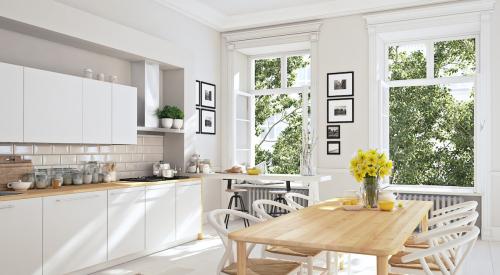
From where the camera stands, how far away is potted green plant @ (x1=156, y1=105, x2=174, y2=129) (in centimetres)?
633

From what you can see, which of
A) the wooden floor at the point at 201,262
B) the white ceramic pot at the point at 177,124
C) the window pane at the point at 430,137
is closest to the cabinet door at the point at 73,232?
the wooden floor at the point at 201,262

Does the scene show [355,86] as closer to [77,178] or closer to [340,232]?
[77,178]

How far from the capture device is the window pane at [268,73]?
28.2 feet

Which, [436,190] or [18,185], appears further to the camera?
[436,190]

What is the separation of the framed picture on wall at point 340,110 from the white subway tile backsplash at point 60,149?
154 inches

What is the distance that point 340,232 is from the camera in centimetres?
271

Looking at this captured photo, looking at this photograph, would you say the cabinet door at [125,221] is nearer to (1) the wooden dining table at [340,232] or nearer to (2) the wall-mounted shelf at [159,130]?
(2) the wall-mounted shelf at [159,130]

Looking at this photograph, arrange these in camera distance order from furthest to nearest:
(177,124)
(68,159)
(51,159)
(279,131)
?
(279,131) < (177,124) < (68,159) < (51,159)

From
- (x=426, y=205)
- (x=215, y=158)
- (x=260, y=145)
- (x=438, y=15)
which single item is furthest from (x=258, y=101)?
(x=426, y=205)

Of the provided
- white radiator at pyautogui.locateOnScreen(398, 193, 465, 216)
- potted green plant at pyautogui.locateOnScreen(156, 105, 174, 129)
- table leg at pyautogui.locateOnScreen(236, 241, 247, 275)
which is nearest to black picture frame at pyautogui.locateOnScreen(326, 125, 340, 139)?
white radiator at pyautogui.locateOnScreen(398, 193, 465, 216)

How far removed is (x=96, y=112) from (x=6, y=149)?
3.30ft

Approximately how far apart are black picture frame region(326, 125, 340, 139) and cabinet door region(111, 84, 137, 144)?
120 inches

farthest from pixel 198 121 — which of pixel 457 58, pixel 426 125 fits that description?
pixel 457 58

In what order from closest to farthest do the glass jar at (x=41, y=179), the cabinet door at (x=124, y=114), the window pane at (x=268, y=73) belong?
the glass jar at (x=41, y=179), the cabinet door at (x=124, y=114), the window pane at (x=268, y=73)
